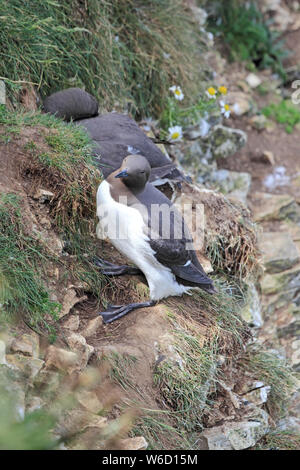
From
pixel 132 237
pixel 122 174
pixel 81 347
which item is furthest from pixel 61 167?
pixel 81 347

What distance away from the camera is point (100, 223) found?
4625 millimetres

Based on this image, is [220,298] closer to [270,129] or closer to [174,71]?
[174,71]

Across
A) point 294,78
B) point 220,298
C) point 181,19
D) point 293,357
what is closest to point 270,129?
point 294,78

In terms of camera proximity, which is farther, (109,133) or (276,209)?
(276,209)

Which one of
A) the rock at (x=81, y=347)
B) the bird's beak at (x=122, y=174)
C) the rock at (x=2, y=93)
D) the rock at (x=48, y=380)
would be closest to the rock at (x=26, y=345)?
the rock at (x=48, y=380)

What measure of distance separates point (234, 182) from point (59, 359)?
451 cm

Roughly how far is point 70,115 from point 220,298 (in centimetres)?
196

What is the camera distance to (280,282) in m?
6.89

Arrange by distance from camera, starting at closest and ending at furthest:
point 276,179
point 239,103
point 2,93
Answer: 1. point 2,93
2. point 276,179
3. point 239,103

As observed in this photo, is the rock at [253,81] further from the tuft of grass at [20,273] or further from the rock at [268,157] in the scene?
the tuft of grass at [20,273]

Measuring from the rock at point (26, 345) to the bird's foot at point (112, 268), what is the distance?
42.9 inches

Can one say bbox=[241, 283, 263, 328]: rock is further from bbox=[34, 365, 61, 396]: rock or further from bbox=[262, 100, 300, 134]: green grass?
bbox=[262, 100, 300, 134]: green grass

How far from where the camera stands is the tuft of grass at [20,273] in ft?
13.0

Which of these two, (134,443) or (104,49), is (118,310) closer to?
(134,443)
